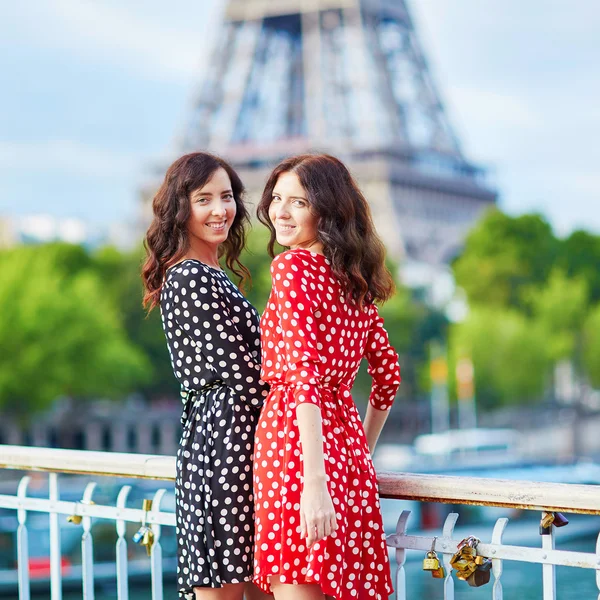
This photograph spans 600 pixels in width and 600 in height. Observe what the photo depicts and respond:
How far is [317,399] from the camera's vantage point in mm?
2797

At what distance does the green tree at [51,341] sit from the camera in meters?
28.4

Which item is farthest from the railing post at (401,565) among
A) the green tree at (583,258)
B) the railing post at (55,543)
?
the green tree at (583,258)

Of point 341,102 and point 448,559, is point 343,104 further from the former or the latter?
point 448,559

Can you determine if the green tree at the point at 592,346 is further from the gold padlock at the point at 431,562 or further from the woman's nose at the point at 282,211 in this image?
the woman's nose at the point at 282,211

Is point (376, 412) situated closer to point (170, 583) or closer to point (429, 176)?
point (170, 583)

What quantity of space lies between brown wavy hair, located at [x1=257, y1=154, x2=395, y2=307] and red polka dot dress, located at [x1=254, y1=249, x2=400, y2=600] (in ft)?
0.14

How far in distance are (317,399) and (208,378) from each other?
471 millimetres

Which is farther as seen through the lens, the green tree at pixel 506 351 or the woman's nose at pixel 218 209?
the green tree at pixel 506 351

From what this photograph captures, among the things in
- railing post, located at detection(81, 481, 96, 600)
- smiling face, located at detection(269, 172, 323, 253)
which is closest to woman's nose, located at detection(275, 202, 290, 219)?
smiling face, located at detection(269, 172, 323, 253)

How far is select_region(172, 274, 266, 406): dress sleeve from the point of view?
10.3ft

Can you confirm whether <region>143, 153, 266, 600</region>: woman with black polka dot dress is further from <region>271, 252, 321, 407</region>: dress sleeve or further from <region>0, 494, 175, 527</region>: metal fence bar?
<region>0, 494, 175, 527</region>: metal fence bar

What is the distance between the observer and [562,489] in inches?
115

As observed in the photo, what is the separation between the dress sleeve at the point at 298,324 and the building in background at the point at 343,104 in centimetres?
4781

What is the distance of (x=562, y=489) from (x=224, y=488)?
866 mm
